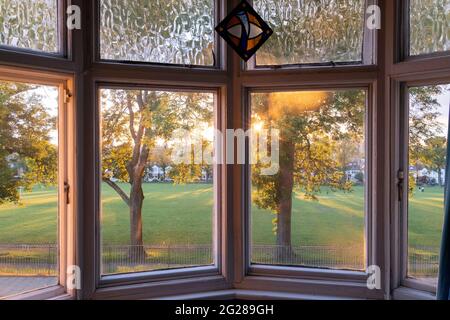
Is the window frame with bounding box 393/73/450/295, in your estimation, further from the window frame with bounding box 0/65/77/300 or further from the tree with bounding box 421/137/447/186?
the window frame with bounding box 0/65/77/300

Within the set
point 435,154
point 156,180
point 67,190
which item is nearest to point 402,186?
point 435,154

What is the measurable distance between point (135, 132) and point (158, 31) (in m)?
0.57

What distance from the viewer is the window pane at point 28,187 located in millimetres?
2055

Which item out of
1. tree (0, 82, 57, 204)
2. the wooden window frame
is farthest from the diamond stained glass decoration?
tree (0, 82, 57, 204)

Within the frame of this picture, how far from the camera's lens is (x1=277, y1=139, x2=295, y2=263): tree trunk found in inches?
96.2

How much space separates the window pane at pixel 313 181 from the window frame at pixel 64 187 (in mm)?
995

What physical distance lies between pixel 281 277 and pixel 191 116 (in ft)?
3.49

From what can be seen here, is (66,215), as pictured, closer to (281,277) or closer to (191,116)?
(191,116)

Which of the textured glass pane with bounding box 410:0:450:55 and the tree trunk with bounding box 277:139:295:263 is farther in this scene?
the tree trunk with bounding box 277:139:295:263

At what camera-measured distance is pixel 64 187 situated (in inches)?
86.3

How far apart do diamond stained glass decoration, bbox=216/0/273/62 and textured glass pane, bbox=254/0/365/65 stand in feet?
0.24

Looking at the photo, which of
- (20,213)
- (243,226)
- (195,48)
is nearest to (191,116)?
(195,48)

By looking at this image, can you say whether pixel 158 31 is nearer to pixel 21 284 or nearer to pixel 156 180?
pixel 156 180

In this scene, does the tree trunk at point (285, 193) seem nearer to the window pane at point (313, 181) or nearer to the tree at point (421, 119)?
the window pane at point (313, 181)
